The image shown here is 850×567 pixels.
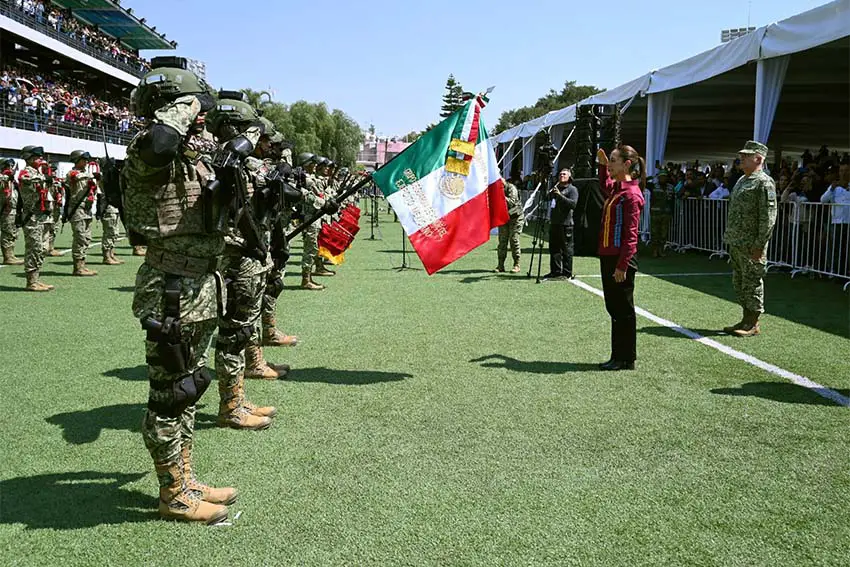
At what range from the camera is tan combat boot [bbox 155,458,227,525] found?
11.5ft

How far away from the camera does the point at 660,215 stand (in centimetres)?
1554

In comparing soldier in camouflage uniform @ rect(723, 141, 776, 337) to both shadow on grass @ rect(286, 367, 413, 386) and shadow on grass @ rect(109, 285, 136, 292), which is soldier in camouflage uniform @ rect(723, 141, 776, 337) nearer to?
shadow on grass @ rect(286, 367, 413, 386)

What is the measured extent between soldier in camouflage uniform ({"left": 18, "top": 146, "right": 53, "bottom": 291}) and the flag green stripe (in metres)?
7.48

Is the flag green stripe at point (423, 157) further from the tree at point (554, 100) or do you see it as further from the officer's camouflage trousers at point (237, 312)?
the tree at point (554, 100)

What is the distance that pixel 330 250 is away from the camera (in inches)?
461

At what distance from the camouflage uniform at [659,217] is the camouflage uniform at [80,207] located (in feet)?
38.9

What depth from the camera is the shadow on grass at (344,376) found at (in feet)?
20.0

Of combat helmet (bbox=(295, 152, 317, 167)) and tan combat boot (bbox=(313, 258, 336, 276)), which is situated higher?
combat helmet (bbox=(295, 152, 317, 167))

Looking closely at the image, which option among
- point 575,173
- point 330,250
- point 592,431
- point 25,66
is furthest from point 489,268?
point 25,66

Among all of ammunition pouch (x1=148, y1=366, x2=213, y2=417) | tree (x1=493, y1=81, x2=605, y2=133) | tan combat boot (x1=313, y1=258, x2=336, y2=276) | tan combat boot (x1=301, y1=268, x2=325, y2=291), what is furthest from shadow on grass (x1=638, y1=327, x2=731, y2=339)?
tree (x1=493, y1=81, x2=605, y2=133)

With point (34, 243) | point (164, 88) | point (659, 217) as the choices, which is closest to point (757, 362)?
point (164, 88)

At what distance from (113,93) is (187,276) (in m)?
54.3

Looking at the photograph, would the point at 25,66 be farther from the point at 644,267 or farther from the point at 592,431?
the point at 592,431

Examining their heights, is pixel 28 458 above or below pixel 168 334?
below
